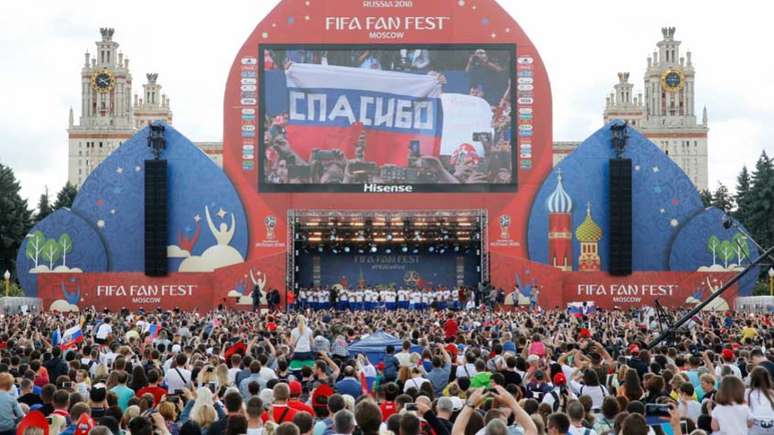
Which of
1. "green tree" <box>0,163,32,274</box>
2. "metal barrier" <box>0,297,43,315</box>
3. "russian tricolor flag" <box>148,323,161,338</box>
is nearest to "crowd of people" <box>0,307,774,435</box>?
"russian tricolor flag" <box>148,323,161,338</box>

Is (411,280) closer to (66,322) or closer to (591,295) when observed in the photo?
(591,295)

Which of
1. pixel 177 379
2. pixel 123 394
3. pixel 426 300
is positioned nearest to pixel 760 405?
pixel 123 394

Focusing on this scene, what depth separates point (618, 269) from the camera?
51.3m

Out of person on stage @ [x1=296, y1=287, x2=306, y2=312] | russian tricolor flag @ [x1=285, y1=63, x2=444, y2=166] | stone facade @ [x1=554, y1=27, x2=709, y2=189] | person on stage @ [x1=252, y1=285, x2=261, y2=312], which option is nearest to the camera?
person on stage @ [x1=252, y1=285, x2=261, y2=312]

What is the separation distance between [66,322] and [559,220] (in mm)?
27181

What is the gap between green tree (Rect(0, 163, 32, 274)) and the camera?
239 ft

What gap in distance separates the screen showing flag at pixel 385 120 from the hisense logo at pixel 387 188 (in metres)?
0.05

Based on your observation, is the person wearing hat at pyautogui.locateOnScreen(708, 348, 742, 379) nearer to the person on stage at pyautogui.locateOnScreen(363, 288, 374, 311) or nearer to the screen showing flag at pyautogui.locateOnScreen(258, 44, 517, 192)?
the screen showing flag at pyautogui.locateOnScreen(258, 44, 517, 192)

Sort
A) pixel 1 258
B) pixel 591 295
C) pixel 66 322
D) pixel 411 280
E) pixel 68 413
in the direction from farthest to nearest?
pixel 1 258, pixel 411 280, pixel 591 295, pixel 66 322, pixel 68 413

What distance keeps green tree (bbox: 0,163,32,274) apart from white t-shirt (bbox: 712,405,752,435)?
2666 inches

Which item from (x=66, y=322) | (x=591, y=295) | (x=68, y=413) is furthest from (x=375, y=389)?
(x=591, y=295)

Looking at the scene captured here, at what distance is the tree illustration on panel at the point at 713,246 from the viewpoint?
5256 cm

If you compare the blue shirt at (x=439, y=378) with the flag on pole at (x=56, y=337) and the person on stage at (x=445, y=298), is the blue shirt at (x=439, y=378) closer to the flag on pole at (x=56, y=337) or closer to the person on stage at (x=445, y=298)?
the flag on pole at (x=56, y=337)

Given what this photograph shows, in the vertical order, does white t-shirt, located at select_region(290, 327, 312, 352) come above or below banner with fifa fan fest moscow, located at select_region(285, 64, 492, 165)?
below
